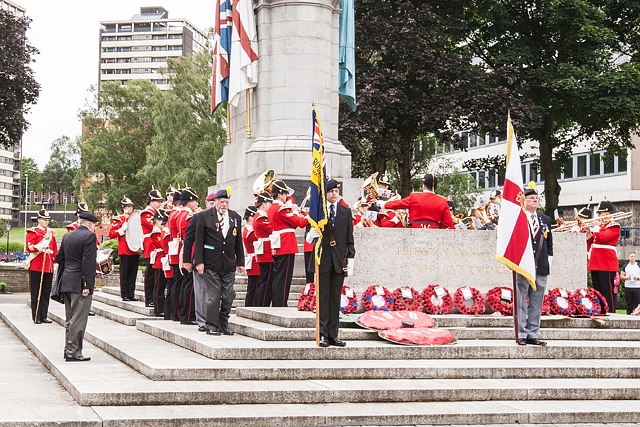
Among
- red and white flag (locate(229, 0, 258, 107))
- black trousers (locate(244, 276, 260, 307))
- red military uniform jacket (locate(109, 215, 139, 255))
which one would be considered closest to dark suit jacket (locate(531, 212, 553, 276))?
black trousers (locate(244, 276, 260, 307))

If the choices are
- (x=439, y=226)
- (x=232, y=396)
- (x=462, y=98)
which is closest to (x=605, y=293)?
(x=439, y=226)

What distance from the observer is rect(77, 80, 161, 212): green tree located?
66.8 metres

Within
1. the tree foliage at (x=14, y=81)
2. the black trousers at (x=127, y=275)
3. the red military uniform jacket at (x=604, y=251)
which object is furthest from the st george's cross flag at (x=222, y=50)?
the tree foliage at (x=14, y=81)

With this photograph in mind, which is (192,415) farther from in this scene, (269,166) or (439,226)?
(269,166)

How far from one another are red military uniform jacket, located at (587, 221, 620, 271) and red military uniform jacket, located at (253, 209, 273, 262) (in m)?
7.00

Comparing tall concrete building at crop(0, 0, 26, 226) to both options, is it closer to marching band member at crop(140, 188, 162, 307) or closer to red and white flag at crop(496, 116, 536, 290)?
marching band member at crop(140, 188, 162, 307)

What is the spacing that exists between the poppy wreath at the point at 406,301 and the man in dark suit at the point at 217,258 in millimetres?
2401

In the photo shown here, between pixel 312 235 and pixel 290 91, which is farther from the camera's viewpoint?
pixel 290 91

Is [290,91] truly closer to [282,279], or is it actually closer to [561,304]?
[282,279]

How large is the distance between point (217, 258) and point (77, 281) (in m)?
2.08

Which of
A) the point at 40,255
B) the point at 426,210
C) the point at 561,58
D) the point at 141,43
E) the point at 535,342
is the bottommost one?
the point at 535,342

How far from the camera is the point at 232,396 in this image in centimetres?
961

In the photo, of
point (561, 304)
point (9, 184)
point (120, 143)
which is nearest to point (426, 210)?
point (561, 304)

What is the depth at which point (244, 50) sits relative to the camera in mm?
20062
